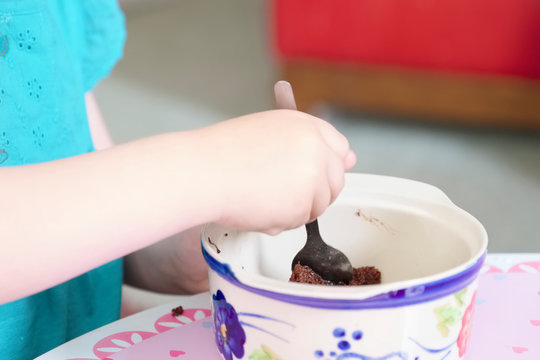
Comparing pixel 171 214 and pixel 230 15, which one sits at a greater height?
pixel 171 214

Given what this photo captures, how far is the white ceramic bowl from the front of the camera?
0.33 metres

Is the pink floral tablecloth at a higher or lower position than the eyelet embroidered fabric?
lower

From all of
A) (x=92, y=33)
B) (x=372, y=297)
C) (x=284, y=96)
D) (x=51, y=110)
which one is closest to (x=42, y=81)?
(x=51, y=110)

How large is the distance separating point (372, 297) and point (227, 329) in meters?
0.10

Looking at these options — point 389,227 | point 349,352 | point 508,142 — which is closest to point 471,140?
point 508,142

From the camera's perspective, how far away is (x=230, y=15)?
11.0 feet

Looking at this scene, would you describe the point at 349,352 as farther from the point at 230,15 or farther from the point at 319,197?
the point at 230,15

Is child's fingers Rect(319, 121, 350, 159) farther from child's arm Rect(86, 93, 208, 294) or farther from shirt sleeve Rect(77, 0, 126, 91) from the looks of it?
shirt sleeve Rect(77, 0, 126, 91)

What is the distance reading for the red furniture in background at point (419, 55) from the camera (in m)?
1.70

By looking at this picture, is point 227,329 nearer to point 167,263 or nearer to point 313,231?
point 313,231

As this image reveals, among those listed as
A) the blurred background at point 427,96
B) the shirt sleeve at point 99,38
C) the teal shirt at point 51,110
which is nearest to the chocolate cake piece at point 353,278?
the teal shirt at point 51,110

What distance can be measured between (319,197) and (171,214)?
0.09 m

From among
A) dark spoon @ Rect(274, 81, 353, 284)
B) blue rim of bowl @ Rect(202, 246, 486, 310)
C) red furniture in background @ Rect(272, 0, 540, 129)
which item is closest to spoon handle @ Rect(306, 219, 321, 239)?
dark spoon @ Rect(274, 81, 353, 284)

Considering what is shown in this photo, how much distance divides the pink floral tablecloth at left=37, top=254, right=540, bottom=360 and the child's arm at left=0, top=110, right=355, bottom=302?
101 mm
